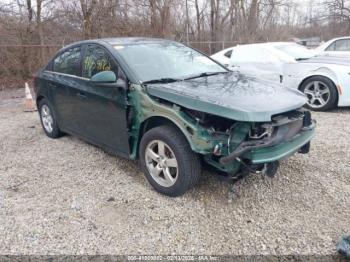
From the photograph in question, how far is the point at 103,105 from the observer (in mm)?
3758

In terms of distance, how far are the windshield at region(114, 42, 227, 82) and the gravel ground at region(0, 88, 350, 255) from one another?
49.1 inches

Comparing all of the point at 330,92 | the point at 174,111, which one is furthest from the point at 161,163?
the point at 330,92

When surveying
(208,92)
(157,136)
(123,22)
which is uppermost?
(123,22)

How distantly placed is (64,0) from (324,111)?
37.9ft

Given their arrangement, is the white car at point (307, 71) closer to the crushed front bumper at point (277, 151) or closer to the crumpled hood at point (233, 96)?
the crumpled hood at point (233, 96)

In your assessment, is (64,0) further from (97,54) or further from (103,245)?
(103,245)

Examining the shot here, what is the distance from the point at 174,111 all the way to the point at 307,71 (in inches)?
179

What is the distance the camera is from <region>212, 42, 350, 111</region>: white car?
6.10m

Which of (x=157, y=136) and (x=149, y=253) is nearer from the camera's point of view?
(x=149, y=253)

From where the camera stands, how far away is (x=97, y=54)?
3.93 m

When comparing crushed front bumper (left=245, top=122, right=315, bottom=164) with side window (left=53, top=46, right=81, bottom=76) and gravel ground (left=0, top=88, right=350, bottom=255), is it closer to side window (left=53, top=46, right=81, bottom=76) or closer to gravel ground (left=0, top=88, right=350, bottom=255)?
gravel ground (left=0, top=88, right=350, bottom=255)

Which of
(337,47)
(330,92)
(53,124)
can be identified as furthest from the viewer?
(337,47)

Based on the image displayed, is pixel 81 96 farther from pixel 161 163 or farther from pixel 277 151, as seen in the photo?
pixel 277 151

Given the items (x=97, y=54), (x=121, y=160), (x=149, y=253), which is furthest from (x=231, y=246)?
(x=97, y=54)
